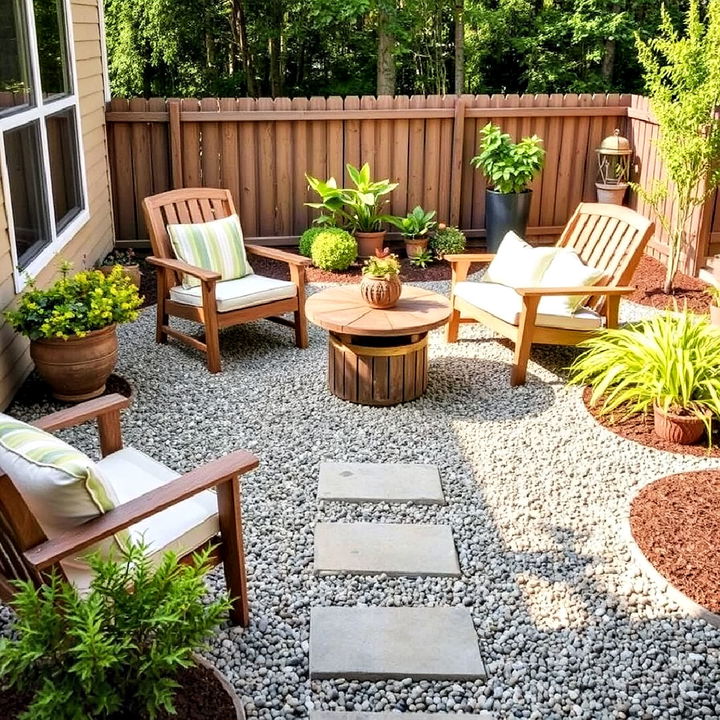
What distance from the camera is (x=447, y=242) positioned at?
25.1 feet

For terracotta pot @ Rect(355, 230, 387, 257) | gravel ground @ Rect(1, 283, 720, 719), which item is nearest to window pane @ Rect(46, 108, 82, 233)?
gravel ground @ Rect(1, 283, 720, 719)

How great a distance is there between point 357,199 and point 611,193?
7.97 ft

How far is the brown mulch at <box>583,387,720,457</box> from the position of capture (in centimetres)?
415

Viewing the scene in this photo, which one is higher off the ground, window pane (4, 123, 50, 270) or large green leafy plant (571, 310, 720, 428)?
window pane (4, 123, 50, 270)

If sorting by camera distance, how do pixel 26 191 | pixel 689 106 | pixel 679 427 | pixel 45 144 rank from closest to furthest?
pixel 679 427, pixel 26 191, pixel 45 144, pixel 689 106

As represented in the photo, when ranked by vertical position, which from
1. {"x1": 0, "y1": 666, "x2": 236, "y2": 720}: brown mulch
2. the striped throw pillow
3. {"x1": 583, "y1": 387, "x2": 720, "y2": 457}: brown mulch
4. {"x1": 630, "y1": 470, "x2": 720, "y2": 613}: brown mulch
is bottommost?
{"x1": 583, "y1": 387, "x2": 720, "y2": 457}: brown mulch

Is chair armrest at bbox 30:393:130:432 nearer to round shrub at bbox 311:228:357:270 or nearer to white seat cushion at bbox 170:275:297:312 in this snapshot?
white seat cushion at bbox 170:275:297:312

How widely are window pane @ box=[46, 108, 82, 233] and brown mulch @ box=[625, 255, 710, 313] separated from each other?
4.05 metres

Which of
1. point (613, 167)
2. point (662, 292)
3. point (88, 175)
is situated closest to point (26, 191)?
point (88, 175)

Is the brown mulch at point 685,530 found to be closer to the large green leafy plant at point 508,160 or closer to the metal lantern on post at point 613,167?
the large green leafy plant at point 508,160

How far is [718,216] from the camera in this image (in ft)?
22.9

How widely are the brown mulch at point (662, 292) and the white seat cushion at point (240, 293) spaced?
261 cm

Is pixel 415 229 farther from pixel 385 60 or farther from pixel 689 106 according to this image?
pixel 385 60

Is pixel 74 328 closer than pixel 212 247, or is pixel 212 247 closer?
pixel 74 328
